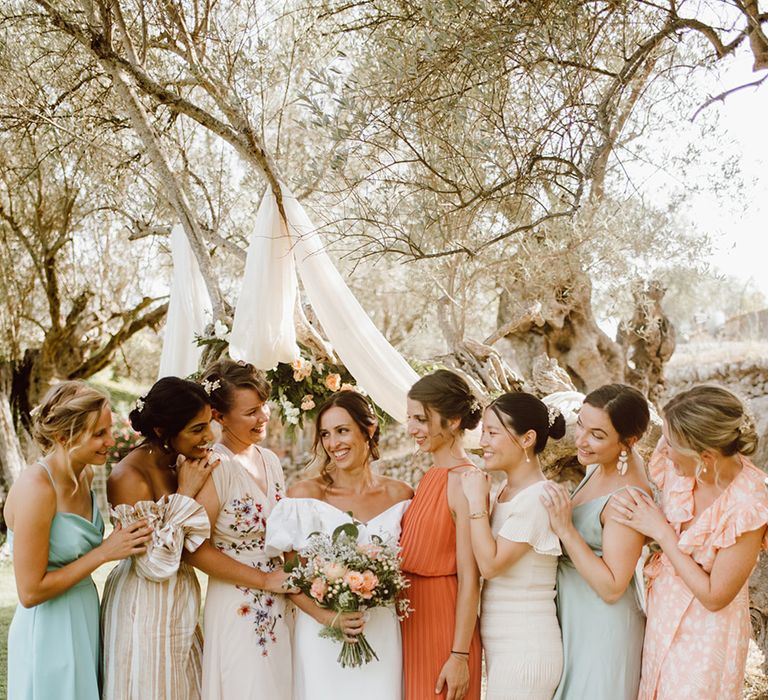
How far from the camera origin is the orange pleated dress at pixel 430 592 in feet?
10.3

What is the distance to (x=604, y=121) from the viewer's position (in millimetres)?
3387

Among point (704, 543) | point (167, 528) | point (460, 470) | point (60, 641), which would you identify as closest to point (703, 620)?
point (704, 543)

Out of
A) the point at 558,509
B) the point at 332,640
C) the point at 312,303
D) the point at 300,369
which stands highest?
the point at 312,303

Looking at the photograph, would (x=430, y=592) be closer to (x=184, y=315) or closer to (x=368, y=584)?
(x=368, y=584)

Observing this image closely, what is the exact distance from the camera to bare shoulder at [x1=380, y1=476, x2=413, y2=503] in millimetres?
3393

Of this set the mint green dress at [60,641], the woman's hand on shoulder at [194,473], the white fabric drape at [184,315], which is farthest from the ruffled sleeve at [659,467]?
the white fabric drape at [184,315]

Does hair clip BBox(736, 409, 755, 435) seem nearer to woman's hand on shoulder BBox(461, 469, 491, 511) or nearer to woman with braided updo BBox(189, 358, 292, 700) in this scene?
woman's hand on shoulder BBox(461, 469, 491, 511)

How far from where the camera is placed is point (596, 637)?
3.01m

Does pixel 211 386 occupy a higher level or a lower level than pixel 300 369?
lower

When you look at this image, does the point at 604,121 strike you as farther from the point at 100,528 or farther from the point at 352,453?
the point at 100,528

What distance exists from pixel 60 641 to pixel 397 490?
146 cm

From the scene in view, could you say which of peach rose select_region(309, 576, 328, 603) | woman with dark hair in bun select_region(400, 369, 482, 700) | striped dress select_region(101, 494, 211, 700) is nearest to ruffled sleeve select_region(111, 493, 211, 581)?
striped dress select_region(101, 494, 211, 700)

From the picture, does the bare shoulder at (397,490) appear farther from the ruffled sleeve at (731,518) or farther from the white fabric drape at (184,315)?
the white fabric drape at (184,315)

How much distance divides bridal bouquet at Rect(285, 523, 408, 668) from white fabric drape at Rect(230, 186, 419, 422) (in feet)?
8.76
